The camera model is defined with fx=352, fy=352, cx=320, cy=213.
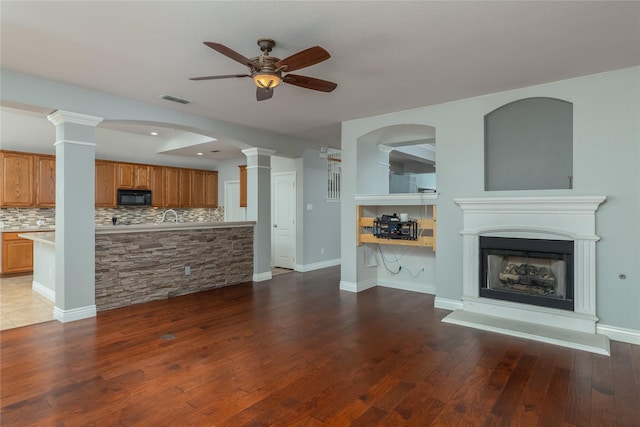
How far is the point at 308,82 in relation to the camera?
298 cm

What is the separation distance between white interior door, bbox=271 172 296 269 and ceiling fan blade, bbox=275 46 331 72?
14.5ft

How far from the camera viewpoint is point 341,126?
5.53 metres

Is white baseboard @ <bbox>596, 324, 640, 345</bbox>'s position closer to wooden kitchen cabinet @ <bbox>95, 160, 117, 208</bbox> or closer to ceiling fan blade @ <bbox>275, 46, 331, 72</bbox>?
ceiling fan blade @ <bbox>275, 46, 331, 72</bbox>

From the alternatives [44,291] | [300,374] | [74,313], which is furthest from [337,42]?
[44,291]

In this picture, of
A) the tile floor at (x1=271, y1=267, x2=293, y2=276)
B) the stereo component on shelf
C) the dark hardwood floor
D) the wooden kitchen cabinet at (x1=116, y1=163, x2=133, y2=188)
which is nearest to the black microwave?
the wooden kitchen cabinet at (x1=116, y1=163, x2=133, y2=188)

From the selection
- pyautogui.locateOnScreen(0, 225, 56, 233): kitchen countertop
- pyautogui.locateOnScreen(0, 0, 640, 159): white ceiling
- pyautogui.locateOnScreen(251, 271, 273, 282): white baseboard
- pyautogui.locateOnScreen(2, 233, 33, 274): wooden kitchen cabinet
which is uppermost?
pyautogui.locateOnScreen(0, 0, 640, 159): white ceiling

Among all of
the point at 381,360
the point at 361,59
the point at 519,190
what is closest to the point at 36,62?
the point at 361,59

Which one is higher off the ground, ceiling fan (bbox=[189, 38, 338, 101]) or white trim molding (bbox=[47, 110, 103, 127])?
ceiling fan (bbox=[189, 38, 338, 101])

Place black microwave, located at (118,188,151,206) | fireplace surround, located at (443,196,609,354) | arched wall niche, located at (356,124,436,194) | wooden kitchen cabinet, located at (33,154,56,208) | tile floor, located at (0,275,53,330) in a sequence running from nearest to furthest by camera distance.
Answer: fireplace surround, located at (443,196,609,354) → tile floor, located at (0,275,53,330) → arched wall niche, located at (356,124,436,194) → wooden kitchen cabinet, located at (33,154,56,208) → black microwave, located at (118,188,151,206)

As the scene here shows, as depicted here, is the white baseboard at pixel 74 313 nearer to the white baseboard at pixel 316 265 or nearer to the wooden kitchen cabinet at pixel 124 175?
the white baseboard at pixel 316 265

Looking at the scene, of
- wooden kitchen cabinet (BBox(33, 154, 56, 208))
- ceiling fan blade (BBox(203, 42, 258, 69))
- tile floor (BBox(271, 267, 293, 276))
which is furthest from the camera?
tile floor (BBox(271, 267, 293, 276))

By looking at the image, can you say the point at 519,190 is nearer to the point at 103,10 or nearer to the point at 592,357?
the point at 592,357

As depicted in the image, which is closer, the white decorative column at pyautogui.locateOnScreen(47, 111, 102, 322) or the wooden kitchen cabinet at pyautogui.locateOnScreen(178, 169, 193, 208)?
the white decorative column at pyautogui.locateOnScreen(47, 111, 102, 322)

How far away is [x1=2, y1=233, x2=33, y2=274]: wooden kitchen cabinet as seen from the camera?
6.15m
